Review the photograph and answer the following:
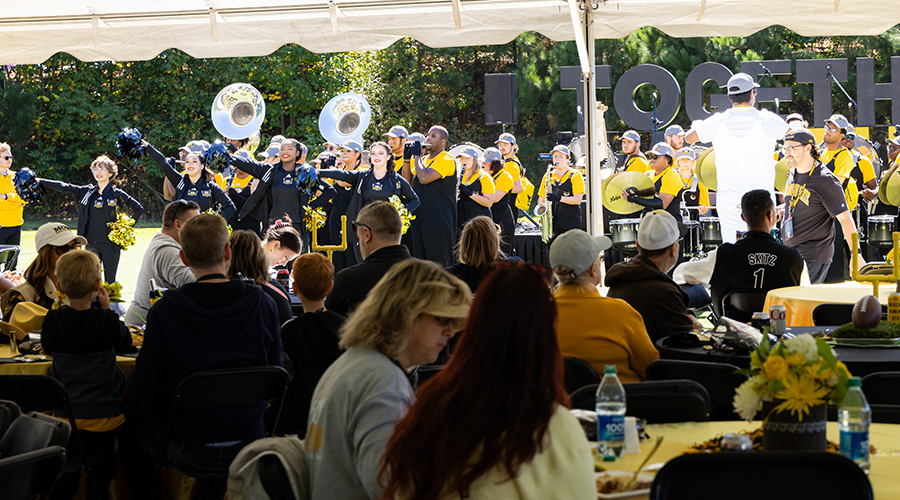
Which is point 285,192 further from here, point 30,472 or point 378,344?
point 378,344

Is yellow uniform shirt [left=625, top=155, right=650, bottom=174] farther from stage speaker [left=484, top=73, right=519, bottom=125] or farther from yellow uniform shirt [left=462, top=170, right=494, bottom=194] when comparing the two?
stage speaker [left=484, top=73, right=519, bottom=125]

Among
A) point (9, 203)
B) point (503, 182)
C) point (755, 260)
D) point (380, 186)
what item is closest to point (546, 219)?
point (503, 182)

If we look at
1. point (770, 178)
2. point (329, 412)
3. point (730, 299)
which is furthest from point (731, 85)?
point (329, 412)

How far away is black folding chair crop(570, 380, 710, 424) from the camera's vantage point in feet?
9.93

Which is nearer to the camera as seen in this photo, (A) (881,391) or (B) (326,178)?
(A) (881,391)

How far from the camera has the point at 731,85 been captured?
8078 mm

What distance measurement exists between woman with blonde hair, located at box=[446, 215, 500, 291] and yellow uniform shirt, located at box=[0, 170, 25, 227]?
10375 mm

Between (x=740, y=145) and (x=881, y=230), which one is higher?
(x=740, y=145)

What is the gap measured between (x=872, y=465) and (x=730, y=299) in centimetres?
343

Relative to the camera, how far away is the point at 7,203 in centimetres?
1400

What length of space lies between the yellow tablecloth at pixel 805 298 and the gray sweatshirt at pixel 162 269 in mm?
3343

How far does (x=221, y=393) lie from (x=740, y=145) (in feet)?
18.3

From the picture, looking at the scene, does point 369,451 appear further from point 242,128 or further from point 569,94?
point 569,94

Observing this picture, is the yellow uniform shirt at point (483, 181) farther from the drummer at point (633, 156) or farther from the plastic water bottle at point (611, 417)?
the plastic water bottle at point (611, 417)
